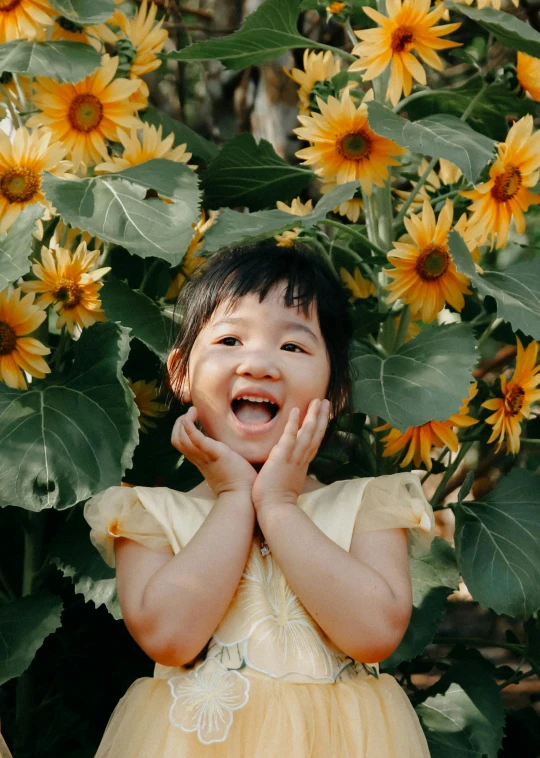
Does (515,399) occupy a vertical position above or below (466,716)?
above

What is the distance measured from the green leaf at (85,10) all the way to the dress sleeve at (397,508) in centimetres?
90

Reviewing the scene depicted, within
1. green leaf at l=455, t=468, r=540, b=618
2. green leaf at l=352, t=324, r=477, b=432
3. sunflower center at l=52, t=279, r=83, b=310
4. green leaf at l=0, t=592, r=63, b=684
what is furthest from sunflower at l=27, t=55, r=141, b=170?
green leaf at l=455, t=468, r=540, b=618

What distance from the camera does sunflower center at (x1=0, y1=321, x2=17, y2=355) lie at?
1502mm

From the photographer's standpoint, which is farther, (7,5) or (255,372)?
(7,5)

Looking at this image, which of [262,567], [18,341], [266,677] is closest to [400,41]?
[18,341]

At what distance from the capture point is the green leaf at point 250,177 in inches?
69.7

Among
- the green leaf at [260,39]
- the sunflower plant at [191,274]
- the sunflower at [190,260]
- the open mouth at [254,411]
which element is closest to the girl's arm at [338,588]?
the open mouth at [254,411]

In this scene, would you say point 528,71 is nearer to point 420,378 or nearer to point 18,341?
point 420,378

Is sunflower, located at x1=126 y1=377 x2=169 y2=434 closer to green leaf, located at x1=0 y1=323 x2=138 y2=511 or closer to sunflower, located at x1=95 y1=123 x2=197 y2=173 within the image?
green leaf, located at x1=0 y1=323 x2=138 y2=511

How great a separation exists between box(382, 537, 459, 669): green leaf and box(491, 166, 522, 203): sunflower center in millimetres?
536

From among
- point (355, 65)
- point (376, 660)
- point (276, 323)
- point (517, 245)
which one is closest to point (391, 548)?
point (376, 660)

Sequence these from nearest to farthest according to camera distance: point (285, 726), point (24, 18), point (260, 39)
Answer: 1. point (285, 726)
2. point (24, 18)
3. point (260, 39)

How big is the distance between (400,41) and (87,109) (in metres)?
0.50

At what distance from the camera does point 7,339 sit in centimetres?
151
